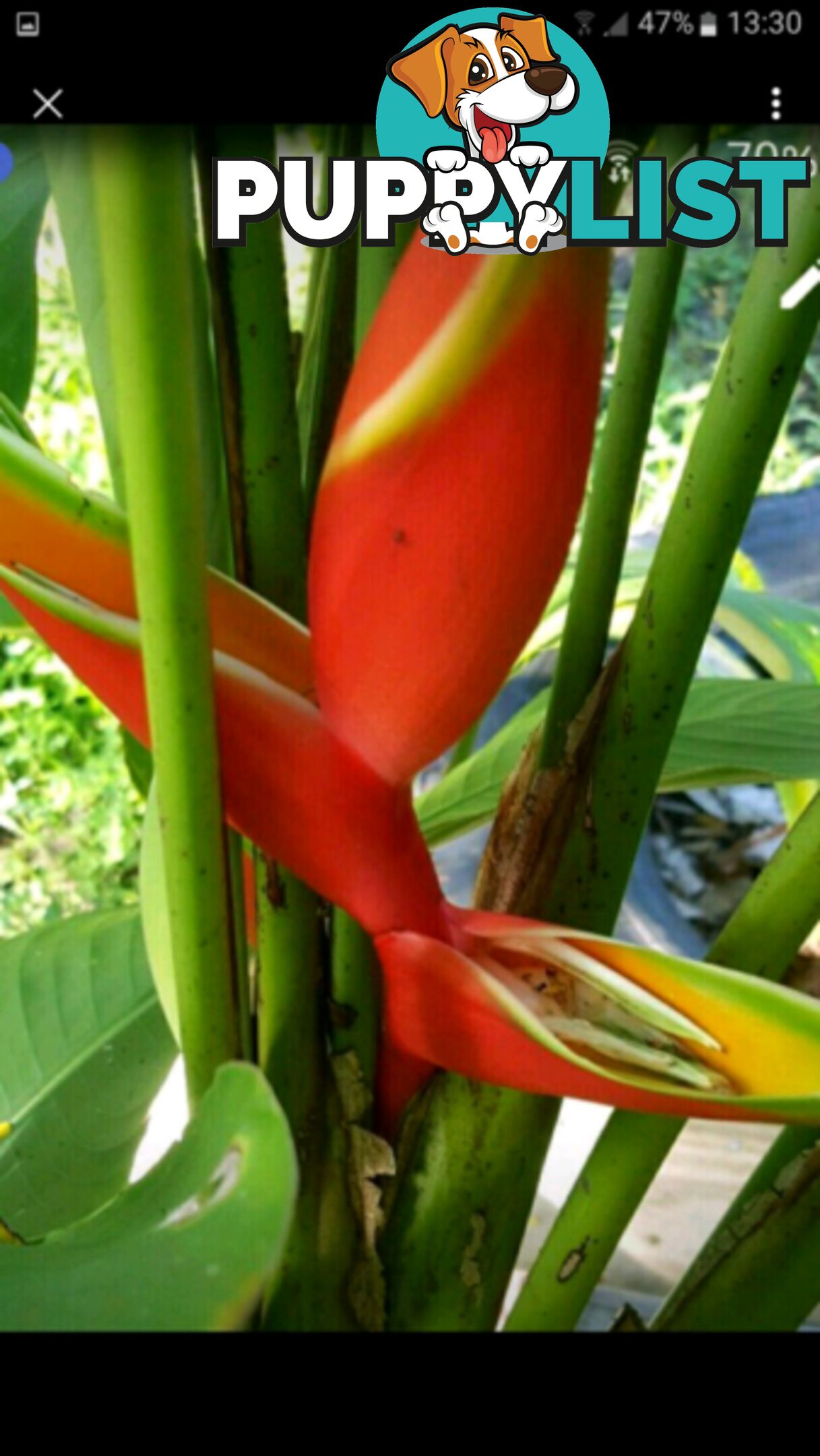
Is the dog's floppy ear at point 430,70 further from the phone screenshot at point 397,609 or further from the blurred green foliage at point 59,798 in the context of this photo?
the blurred green foliage at point 59,798

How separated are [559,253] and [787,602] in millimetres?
277

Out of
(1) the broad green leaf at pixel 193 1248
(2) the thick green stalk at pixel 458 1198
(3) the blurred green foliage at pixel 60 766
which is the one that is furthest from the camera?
(3) the blurred green foliage at pixel 60 766

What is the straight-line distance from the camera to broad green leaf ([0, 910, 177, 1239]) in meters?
0.30

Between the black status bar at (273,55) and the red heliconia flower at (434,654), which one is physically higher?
the black status bar at (273,55)

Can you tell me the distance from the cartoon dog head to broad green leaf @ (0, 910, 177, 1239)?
22 cm

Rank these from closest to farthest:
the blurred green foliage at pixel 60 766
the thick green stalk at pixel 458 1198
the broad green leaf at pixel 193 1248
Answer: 1. the broad green leaf at pixel 193 1248
2. the thick green stalk at pixel 458 1198
3. the blurred green foliage at pixel 60 766

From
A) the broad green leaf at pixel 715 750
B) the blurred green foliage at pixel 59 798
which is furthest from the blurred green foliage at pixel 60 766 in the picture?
the broad green leaf at pixel 715 750

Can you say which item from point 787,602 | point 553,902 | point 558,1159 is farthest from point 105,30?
point 558,1159

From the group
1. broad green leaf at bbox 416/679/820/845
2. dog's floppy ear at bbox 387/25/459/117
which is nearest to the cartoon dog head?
dog's floppy ear at bbox 387/25/459/117

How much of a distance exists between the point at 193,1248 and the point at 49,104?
19 cm

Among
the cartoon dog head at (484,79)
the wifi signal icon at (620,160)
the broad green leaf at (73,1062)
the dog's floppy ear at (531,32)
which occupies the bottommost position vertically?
the broad green leaf at (73,1062)

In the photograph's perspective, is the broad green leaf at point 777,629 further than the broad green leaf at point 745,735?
Yes

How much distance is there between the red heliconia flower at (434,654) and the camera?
0.60ft

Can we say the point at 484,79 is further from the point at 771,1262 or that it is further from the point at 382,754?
the point at 771,1262
